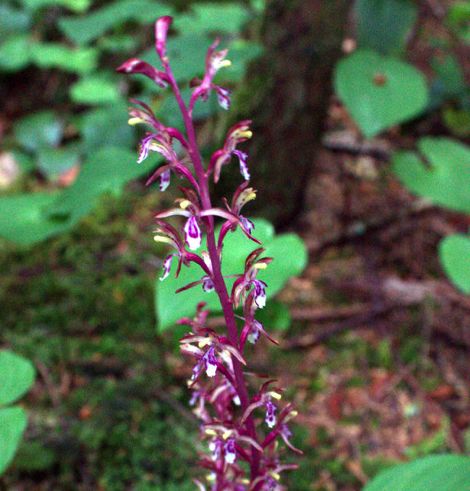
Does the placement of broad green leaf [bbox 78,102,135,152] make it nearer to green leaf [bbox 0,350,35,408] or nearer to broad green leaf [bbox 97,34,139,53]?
broad green leaf [bbox 97,34,139,53]

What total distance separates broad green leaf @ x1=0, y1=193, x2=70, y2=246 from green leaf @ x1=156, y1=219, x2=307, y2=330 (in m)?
0.77

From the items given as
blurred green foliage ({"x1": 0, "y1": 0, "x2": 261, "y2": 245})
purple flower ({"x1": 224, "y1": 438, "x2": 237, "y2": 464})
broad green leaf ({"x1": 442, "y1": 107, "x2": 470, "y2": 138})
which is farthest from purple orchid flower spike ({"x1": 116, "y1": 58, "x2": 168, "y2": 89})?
broad green leaf ({"x1": 442, "y1": 107, "x2": 470, "y2": 138})

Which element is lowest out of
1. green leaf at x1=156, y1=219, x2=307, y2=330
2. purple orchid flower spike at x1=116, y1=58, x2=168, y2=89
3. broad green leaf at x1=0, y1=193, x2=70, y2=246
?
broad green leaf at x1=0, y1=193, x2=70, y2=246

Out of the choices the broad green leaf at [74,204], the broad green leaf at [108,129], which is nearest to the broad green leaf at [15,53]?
the broad green leaf at [108,129]

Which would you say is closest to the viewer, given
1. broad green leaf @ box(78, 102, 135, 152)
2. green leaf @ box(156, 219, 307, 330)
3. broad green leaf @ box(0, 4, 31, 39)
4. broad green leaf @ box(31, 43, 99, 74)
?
green leaf @ box(156, 219, 307, 330)

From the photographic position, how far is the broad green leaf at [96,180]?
248 cm

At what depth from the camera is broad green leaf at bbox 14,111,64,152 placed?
13.2ft

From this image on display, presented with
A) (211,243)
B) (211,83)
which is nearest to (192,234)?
(211,243)

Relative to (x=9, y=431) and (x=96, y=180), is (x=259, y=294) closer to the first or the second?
(x=9, y=431)

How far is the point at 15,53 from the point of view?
432 centimetres

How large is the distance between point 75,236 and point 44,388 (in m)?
1.01

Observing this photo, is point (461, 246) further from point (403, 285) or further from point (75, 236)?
point (75, 236)

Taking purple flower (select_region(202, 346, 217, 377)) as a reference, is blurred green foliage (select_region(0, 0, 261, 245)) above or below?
below

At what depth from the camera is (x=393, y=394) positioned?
8.61 feet
